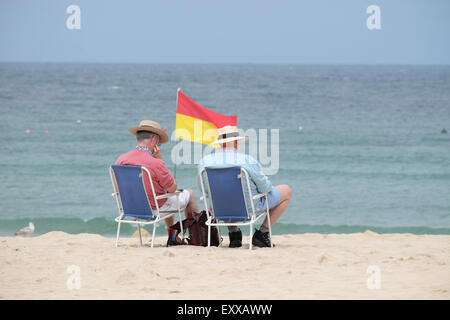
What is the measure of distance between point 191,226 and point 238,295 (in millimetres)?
1791

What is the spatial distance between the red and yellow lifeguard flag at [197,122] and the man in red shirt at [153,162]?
0.31m

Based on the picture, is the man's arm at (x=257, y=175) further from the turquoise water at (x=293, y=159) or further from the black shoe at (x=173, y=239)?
the turquoise water at (x=293, y=159)

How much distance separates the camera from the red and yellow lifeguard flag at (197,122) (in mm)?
6008

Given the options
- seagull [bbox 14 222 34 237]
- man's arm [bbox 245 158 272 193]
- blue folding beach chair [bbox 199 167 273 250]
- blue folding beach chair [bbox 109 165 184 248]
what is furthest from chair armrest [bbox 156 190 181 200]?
seagull [bbox 14 222 34 237]

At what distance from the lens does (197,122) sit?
6094 millimetres

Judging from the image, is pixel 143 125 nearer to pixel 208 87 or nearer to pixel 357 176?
pixel 357 176

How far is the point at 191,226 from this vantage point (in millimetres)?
5660

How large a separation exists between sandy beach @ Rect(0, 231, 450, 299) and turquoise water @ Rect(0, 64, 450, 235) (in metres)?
4.20

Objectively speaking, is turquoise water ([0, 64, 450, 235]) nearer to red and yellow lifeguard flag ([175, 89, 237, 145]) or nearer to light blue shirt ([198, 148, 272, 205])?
red and yellow lifeguard flag ([175, 89, 237, 145])

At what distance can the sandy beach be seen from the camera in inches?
157
